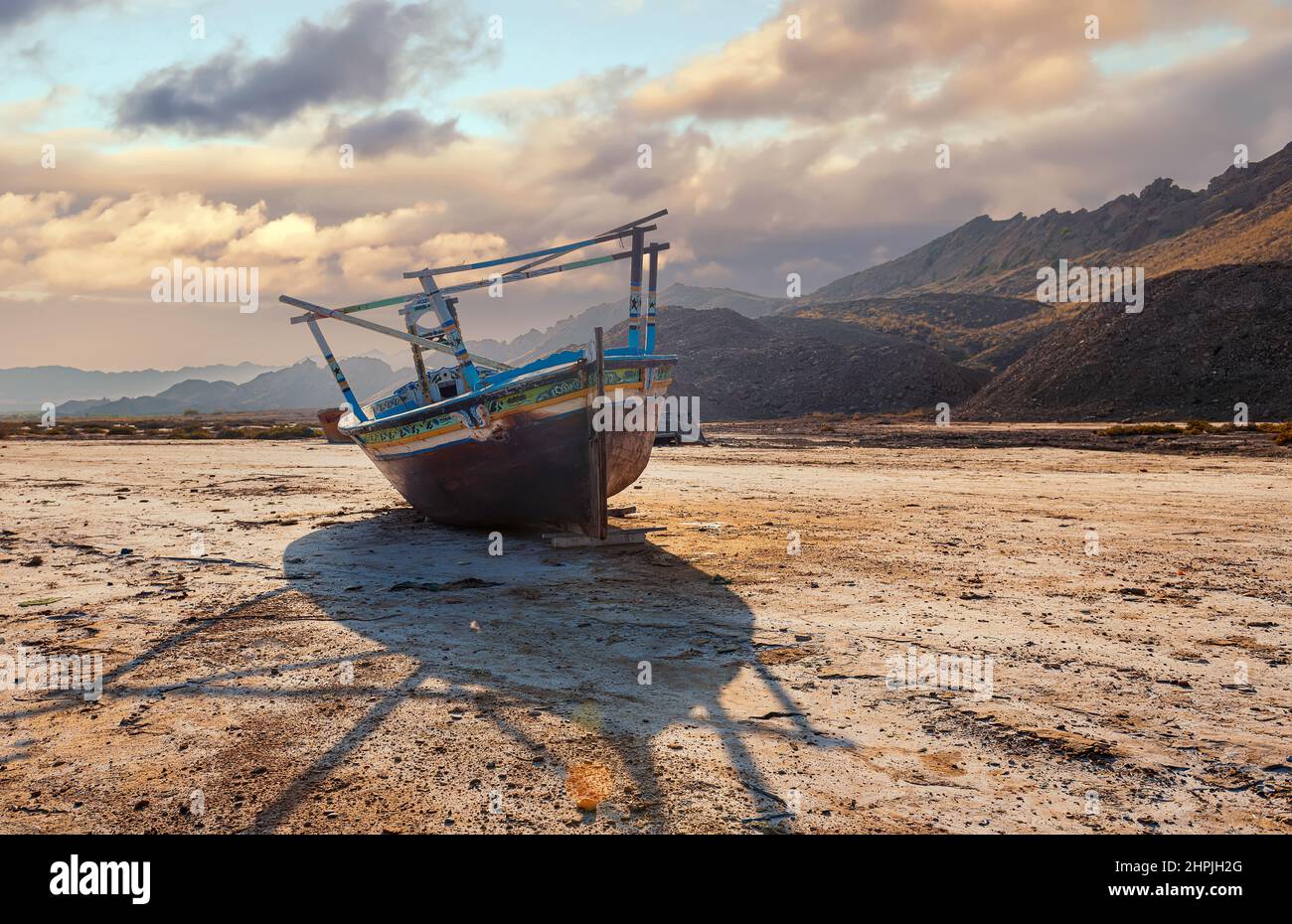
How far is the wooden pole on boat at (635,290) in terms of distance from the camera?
12602 millimetres

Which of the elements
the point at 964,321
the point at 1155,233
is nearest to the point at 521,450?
the point at 964,321

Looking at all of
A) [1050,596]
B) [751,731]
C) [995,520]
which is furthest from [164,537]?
[995,520]

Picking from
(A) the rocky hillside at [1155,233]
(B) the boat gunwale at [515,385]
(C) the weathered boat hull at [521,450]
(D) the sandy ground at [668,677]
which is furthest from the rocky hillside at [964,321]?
(D) the sandy ground at [668,677]

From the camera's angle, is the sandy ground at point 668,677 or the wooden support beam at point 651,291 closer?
the sandy ground at point 668,677

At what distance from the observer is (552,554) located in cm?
1088

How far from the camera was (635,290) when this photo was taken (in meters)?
12.9

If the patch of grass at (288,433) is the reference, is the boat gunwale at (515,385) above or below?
above

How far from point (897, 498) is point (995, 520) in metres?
2.95

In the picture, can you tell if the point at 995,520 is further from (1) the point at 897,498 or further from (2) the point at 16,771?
(2) the point at 16,771

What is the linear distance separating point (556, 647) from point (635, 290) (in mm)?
7434

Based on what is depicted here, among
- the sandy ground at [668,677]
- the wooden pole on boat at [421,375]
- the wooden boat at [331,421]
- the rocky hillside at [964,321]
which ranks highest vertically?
the rocky hillside at [964,321]

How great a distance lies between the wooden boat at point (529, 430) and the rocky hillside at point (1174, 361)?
131 feet

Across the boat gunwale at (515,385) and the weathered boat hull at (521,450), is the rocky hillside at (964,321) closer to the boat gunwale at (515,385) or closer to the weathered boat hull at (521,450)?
the boat gunwale at (515,385)

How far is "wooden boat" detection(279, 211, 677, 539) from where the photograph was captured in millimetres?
10906
